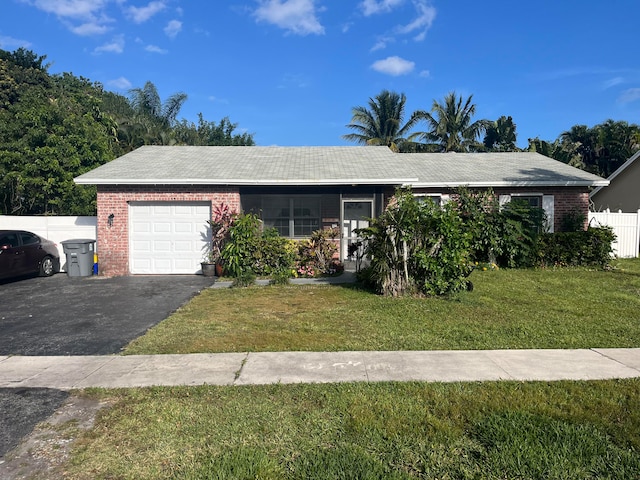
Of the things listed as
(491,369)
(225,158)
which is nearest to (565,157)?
(225,158)

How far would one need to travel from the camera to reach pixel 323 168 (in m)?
13.6

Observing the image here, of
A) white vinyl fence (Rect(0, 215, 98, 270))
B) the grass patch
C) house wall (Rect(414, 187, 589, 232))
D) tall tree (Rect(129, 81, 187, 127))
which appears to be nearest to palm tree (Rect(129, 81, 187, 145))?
tall tree (Rect(129, 81, 187, 127))

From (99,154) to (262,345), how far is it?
20020mm

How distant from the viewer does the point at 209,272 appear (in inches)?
484

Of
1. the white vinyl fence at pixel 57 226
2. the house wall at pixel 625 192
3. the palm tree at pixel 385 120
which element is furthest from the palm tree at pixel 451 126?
the white vinyl fence at pixel 57 226

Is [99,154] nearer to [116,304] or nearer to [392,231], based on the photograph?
[116,304]

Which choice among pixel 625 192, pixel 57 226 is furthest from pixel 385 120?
pixel 57 226

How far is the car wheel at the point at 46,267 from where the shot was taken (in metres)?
12.4

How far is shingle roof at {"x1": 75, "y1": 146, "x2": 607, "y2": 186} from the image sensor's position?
40.3ft

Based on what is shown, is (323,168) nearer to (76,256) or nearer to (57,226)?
(76,256)

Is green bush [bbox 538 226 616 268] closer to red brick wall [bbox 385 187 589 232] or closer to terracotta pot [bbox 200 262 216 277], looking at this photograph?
red brick wall [bbox 385 187 589 232]

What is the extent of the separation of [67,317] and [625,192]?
23.0m

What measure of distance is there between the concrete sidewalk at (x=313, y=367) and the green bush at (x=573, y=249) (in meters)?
7.97

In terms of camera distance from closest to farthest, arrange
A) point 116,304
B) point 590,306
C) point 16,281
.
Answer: point 590,306
point 116,304
point 16,281
